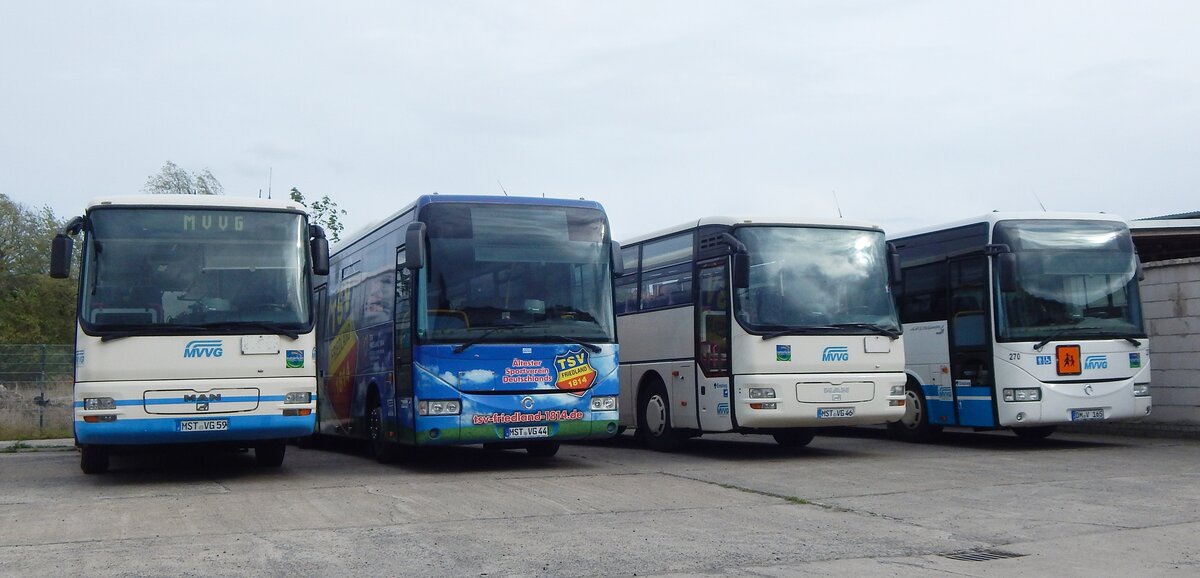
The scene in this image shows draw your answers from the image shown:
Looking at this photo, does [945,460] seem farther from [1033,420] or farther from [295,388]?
[295,388]

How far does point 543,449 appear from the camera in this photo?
16438mm

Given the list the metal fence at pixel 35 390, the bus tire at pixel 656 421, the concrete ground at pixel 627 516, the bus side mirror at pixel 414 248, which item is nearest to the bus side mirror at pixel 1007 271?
the concrete ground at pixel 627 516

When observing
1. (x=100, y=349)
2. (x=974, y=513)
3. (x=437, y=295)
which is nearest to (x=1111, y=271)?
(x=974, y=513)

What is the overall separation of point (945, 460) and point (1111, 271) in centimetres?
375

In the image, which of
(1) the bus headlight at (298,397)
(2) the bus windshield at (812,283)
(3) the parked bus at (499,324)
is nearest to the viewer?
(1) the bus headlight at (298,397)

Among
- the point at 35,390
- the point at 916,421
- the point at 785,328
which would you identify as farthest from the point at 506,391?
the point at 35,390

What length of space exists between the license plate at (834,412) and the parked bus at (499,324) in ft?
8.30

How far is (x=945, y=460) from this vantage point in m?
14.9

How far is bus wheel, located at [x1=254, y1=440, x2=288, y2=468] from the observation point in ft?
47.8

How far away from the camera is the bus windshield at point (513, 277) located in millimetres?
13523

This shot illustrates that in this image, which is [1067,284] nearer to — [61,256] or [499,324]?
[499,324]

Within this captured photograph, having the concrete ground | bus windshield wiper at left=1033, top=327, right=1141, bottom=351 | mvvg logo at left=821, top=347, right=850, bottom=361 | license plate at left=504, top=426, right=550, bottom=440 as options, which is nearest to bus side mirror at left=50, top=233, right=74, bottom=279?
the concrete ground

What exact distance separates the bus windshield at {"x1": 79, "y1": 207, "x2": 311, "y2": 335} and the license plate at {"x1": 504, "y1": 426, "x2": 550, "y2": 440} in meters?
2.47

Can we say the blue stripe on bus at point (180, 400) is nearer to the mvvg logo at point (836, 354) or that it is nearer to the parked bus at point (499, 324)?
the parked bus at point (499, 324)
